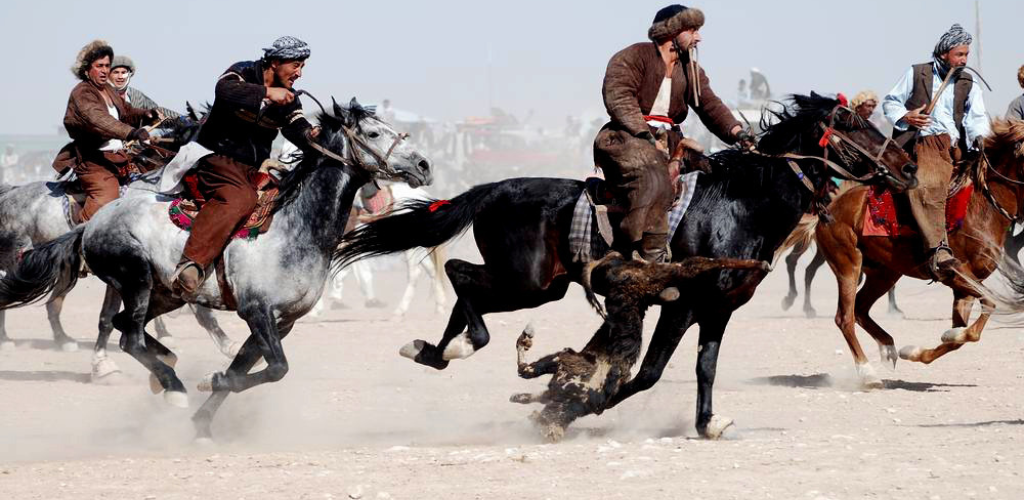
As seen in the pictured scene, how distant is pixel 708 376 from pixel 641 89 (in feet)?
5.63

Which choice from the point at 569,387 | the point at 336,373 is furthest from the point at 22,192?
the point at 569,387

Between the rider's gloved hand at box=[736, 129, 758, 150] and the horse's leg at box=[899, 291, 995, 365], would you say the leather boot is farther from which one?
the horse's leg at box=[899, 291, 995, 365]

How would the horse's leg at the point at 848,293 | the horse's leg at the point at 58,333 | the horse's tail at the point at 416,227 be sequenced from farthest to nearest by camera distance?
the horse's leg at the point at 58,333
the horse's leg at the point at 848,293
the horse's tail at the point at 416,227

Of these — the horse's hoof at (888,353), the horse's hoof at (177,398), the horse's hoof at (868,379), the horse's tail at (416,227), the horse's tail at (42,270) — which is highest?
the horse's tail at (416,227)

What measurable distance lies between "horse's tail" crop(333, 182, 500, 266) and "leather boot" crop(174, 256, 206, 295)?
106 centimetres

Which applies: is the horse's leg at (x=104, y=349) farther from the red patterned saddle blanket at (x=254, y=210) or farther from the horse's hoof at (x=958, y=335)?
the horse's hoof at (x=958, y=335)

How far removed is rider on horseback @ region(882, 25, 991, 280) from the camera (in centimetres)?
988

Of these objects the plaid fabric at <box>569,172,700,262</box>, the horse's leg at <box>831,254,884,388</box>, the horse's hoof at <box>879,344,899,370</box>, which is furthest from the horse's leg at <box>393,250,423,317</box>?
the plaid fabric at <box>569,172,700,262</box>

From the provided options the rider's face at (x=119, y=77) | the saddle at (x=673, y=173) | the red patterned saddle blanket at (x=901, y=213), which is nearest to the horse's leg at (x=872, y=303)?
the red patterned saddle blanket at (x=901, y=213)

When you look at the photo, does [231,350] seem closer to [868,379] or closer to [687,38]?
[868,379]

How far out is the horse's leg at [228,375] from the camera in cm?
802

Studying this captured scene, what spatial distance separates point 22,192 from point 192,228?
5168mm

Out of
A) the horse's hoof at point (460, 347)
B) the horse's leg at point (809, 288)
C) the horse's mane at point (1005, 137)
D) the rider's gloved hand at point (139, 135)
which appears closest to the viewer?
the horse's hoof at point (460, 347)

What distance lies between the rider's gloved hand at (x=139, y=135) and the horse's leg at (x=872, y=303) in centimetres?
576
